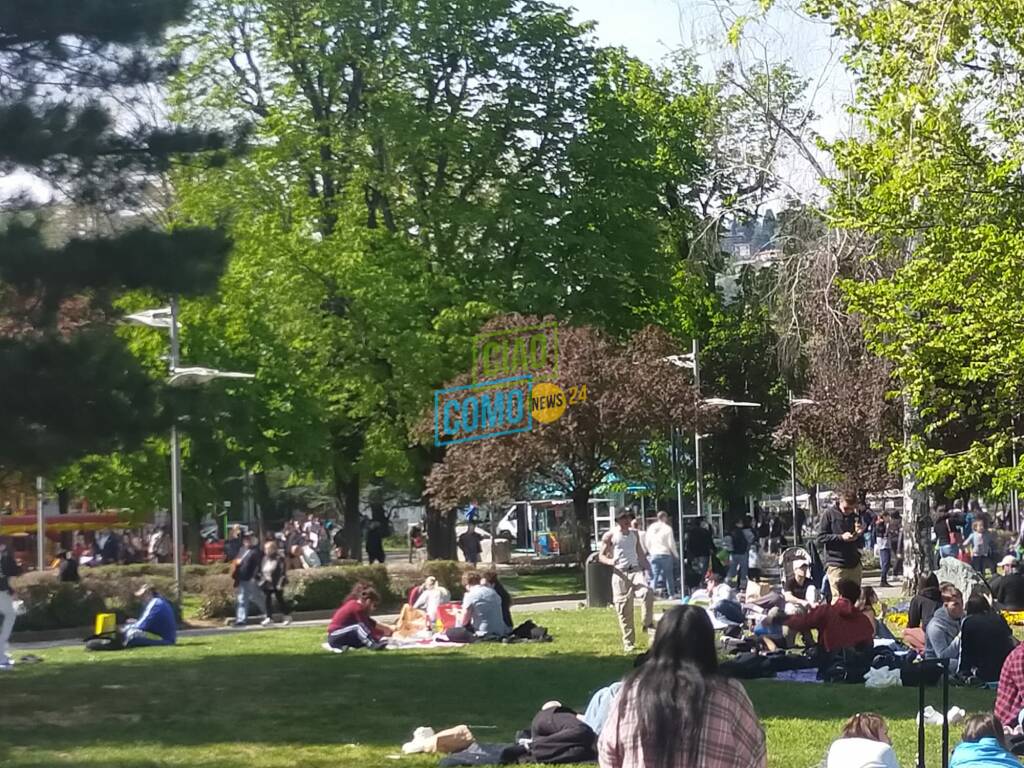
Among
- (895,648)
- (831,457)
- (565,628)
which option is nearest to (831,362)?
(565,628)

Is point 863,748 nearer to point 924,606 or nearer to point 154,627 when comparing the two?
point 924,606

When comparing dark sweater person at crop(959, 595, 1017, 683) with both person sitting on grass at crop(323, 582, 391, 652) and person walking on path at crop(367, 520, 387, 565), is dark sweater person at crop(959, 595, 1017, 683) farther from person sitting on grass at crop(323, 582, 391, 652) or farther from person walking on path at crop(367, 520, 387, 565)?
person walking on path at crop(367, 520, 387, 565)

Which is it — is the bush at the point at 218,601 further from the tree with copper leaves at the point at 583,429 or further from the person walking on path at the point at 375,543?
the person walking on path at the point at 375,543

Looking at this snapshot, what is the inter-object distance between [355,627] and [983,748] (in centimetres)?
1421

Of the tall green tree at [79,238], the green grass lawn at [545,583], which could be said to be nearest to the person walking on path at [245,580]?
the green grass lawn at [545,583]

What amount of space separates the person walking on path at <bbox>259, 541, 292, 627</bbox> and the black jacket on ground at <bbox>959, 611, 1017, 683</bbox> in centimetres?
1435

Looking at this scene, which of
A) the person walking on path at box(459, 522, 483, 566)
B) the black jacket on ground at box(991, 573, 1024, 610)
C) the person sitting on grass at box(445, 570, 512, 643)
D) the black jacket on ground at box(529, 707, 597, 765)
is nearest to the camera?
the black jacket on ground at box(529, 707, 597, 765)

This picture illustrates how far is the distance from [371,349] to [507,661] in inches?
731

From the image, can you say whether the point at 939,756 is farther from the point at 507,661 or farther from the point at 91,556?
the point at 91,556

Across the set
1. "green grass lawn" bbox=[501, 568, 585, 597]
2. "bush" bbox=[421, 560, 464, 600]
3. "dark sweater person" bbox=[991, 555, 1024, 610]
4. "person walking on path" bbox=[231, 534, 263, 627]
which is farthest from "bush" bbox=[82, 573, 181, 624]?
"dark sweater person" bbox=[991, 555, 1024, 610]


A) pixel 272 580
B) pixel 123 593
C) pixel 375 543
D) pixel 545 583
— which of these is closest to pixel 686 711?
pixel 123 593

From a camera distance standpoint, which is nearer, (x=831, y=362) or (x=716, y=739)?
(x=716, y=739)

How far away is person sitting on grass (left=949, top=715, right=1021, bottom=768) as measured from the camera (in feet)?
28.4

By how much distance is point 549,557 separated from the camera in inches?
1978
